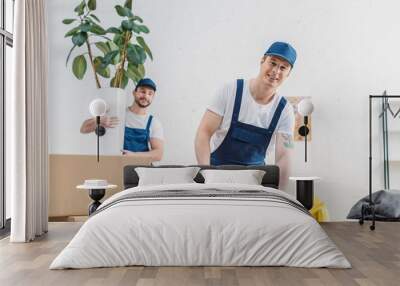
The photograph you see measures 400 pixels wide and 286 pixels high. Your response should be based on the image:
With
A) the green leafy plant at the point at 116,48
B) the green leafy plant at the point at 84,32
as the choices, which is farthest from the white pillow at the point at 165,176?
the green leafy plant at the point at 84,32

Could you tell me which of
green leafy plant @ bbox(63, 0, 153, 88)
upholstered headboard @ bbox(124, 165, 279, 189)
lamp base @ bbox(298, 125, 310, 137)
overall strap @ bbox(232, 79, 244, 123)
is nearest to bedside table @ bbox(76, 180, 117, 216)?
upholstered headboard @ bbox(124, 165, 279, 189)

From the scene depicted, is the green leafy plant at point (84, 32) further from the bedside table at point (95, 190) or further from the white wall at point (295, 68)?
the bedside table at point (95, 190)

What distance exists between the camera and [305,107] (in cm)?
680

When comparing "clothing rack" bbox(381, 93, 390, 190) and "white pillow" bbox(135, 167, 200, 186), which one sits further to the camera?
"clothing rack" bbox(381, 93, 390, 190)

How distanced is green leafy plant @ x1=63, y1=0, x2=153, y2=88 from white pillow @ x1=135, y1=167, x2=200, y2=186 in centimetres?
124

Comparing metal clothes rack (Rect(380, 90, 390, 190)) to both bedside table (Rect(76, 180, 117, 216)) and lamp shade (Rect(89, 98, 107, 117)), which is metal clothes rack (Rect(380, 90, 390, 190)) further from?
lamp shade (Rect(89, 98, 107, 117))

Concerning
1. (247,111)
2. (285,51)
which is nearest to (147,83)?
(247,111)

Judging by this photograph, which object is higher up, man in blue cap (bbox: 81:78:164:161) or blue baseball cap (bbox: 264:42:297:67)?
blue baseball cap (bbox: 264:42:297:67)

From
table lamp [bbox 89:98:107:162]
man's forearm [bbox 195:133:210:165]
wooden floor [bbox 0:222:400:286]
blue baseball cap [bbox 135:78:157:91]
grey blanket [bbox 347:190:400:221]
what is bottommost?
wooden floor [bbox 0:222:400:286]

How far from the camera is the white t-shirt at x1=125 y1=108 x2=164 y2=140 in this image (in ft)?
23.0

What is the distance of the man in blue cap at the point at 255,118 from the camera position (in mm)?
6973

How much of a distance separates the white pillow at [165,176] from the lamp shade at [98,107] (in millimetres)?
880

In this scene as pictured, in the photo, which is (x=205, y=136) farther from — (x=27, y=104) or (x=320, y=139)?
(x=27, y=104)

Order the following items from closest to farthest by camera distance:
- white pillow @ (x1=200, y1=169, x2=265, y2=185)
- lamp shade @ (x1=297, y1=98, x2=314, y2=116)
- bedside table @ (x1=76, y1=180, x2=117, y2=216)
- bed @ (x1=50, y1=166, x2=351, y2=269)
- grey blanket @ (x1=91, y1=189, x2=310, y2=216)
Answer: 1. bed @ (x1=50, y1=166, x2=351, y2=269)
2. grey blanket @ (x1=91, y1=189, x2=310, y2=216)
3. white pillow @ (x1=200, y1=169, x2=265, y2=185)
4. bedside table @ (x1=76, y1=180, x2=117, y2=216)
5. lamp shade @ (x1=297, y1=98, x2=314, y2=116)
